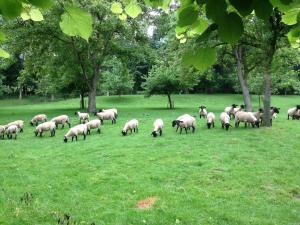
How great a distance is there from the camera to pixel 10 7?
175 cm

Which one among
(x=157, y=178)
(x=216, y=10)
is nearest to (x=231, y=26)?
(x=216, y=10)

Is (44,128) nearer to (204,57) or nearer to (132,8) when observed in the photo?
(132,8)

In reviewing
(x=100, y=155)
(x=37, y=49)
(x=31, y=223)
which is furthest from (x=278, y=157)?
(x=37, y=49)

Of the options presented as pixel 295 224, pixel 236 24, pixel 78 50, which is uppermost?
pixel 78 50

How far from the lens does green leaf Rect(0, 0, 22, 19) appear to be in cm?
174

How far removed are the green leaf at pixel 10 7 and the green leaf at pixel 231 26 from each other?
32.3 inches

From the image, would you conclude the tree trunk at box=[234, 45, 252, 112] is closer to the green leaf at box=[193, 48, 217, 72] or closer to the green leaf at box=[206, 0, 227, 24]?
the green leaf at box=[193, 48, 217, 72]

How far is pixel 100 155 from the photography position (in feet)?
56.7

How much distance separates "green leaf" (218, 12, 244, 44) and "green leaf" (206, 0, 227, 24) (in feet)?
0.07

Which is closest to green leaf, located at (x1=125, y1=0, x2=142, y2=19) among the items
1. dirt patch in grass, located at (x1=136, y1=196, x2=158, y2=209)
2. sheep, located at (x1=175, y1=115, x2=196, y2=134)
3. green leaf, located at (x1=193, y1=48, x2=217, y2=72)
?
green leaf, located at (x1=193, y1=48, x2=217, y2=72)

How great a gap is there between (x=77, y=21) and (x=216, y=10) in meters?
0.59

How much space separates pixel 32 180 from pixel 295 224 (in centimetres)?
783

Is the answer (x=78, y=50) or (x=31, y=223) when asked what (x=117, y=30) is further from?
(x=31, y=223)

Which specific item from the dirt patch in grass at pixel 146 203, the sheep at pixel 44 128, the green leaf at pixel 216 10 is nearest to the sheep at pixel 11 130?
the sheep at pixel 44 128
